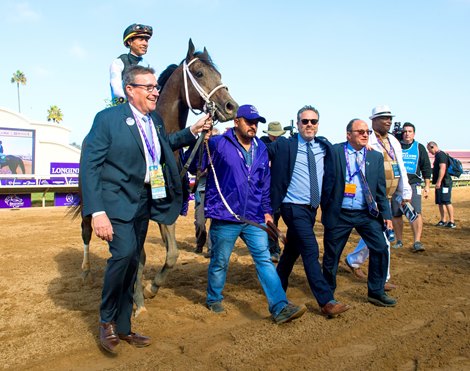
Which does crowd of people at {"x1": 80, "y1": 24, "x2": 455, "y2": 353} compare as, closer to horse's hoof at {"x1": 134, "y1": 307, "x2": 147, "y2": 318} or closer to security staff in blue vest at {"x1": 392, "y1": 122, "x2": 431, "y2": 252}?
horse's hoof at {"x1": 134, "y1": 307, "x2": 147, "y2": 318}

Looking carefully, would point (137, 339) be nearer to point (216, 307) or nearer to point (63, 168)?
point (216, 307)

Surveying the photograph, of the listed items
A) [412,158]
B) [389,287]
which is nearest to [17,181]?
[412,158]

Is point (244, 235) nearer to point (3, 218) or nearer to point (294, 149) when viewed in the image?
point (294, 149)

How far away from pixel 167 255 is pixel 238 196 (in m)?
1.27

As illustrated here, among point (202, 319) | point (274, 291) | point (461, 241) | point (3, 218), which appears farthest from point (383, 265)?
point (3, 218)

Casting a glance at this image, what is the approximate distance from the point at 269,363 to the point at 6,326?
9.25ft

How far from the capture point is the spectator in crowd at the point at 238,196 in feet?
15.3

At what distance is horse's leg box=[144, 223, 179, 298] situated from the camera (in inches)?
206

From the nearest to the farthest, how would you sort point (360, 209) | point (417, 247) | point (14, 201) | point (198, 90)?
point (360, 209) → point (198, 90) → point (417, 247) → point (14, 201)

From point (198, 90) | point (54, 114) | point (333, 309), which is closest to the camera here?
point (333, 309)

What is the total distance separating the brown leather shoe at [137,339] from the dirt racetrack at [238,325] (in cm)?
7

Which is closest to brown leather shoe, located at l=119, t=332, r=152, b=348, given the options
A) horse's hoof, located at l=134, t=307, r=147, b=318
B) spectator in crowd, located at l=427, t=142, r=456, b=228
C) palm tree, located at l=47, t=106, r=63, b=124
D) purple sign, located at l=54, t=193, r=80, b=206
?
horse's hoof, located at l=134, t=307, r=147, b=318

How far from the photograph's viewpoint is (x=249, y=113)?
469 centimetres

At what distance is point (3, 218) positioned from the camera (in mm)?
13945
